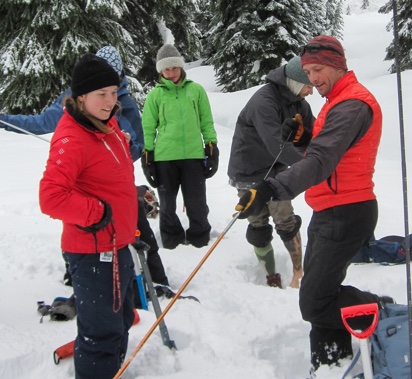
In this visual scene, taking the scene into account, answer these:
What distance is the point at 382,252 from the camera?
4258 mm

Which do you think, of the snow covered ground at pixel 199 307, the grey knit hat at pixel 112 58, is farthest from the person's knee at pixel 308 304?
the grey knit hat at pixel 112 58

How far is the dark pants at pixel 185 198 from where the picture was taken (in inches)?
191

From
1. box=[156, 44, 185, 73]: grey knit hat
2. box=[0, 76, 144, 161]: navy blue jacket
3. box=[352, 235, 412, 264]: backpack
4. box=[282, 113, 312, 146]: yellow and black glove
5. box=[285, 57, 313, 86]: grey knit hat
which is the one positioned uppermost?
box=[156, 44, 185, 73]: grey knit hat

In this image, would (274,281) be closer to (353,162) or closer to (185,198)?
(185,198)

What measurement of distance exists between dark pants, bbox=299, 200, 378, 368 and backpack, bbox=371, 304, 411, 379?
169 mm

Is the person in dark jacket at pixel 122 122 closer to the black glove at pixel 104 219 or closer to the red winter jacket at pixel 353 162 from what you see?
the black glove at pixel 104 219

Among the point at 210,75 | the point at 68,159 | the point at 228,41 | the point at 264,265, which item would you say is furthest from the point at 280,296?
the point at 210,75

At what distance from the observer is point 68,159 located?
2.17 m

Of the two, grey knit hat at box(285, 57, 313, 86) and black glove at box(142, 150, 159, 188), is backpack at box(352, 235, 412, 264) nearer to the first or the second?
grey knit hat at box(285, 57, 313, 86)

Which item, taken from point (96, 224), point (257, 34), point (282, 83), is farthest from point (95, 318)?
point (257, 34)

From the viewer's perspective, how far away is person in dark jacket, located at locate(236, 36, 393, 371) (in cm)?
235

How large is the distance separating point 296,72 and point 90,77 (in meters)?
1.83

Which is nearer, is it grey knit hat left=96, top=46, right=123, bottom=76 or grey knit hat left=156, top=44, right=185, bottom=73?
grey knit hat left=96, top=46, right=123, bottom=76

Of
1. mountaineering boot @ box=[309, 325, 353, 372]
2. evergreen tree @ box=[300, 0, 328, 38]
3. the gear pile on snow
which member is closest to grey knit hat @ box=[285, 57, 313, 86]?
mountaineering boot @ box=[309, 325, 353, 372]
